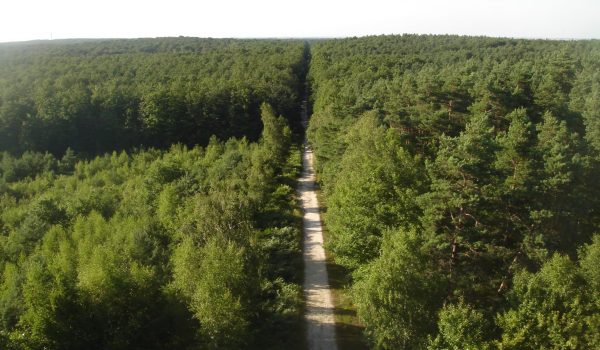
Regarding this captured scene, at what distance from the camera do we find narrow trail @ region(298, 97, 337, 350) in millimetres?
23125

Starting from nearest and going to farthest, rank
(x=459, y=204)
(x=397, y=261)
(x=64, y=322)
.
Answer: (x=397, y=261), (x=64, y=322), (x=459, y=204)

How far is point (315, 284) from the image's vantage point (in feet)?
92.9

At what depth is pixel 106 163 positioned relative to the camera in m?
55.8

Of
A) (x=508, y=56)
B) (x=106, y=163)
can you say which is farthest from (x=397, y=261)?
(x=508, y=56)

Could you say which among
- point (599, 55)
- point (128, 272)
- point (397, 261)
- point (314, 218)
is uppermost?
point (599, 55)

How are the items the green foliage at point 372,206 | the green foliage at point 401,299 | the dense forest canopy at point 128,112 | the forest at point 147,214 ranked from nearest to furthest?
1. the green foliage at point 401,299
2. the forest at point 147,214
3. the green foliage at point 372,206
4. the dense forest canopy at point 128,112

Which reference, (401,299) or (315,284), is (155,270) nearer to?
(315,284)

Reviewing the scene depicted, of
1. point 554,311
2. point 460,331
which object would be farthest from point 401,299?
point 554,311

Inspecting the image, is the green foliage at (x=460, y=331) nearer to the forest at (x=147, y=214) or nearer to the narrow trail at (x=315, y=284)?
the narrow trail at (x=315, y=284)

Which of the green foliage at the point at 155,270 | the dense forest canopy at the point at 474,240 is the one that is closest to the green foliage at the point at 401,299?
the dense forest canopy at the point at 474,240

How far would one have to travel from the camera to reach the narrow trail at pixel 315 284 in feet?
75.9

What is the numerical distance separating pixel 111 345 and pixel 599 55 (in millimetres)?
77099

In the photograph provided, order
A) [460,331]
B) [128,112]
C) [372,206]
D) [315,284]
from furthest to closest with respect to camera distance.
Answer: [128,112] → [315,284] → [372,206] → [460,331]

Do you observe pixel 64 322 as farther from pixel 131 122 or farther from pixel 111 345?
pixel 131 122
